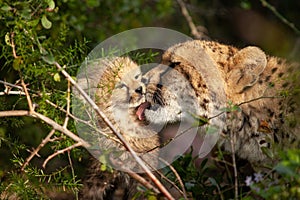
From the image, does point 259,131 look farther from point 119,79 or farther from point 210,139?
point 119,79

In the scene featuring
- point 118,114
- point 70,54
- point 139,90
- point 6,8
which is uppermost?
point 6,8

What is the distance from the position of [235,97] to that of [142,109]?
1.14ft

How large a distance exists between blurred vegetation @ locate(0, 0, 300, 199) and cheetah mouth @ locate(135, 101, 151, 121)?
9.9 inches

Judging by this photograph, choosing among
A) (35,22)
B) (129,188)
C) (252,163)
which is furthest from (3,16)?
(252,163)

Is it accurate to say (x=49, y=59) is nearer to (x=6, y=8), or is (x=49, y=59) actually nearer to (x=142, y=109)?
(x=6, y=8)

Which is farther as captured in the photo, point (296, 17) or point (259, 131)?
point (296, 17)

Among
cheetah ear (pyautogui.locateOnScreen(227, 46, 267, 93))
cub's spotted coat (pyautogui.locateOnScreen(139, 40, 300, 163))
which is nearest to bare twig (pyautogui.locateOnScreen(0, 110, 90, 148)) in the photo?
cub's spotted coat (pyautogui.locateOnScreen(139, 40, 300, 163))

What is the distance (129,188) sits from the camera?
2689 millimetres

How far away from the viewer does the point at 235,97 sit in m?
2.53

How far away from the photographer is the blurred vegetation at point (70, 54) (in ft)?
6.88

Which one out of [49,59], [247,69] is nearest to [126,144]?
[49,59]

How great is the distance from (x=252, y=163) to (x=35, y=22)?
939mm

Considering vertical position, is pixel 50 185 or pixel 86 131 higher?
pixel 86 131

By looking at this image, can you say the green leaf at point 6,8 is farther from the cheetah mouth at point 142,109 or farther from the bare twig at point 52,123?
the cheetah mouth at point 142,109
